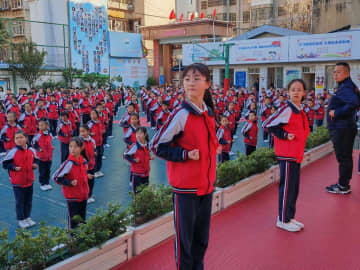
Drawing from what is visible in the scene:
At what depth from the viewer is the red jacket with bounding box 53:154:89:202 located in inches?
174

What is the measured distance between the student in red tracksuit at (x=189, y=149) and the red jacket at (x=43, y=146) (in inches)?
195

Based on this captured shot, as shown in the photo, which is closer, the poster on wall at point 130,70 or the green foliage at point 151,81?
the poster on wall at point 130,70

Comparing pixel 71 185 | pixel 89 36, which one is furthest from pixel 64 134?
pixel 89 36

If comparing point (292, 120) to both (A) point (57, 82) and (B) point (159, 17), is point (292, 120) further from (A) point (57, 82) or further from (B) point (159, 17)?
(B) point (159, 17)

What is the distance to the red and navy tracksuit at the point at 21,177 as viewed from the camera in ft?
16.6

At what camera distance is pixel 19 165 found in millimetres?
5082

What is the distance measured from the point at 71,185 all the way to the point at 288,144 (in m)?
2.68

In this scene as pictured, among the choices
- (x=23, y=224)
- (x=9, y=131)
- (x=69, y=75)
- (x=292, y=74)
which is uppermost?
(x=69, y=75)

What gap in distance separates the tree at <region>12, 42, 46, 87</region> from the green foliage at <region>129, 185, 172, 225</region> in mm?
20602

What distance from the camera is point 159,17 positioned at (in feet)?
136

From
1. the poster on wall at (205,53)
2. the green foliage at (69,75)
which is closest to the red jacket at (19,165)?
the poster on wall at (205,53)

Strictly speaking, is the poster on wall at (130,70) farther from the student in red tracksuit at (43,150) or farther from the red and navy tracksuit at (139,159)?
the red and navy tracksuit at (139,159)

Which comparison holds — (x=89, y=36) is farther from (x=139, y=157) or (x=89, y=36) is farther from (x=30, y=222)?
(x=30, y=222)

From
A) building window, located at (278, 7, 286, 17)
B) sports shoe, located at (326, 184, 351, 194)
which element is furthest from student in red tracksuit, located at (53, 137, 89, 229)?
building window, located at (278, 7, 286, 17)
